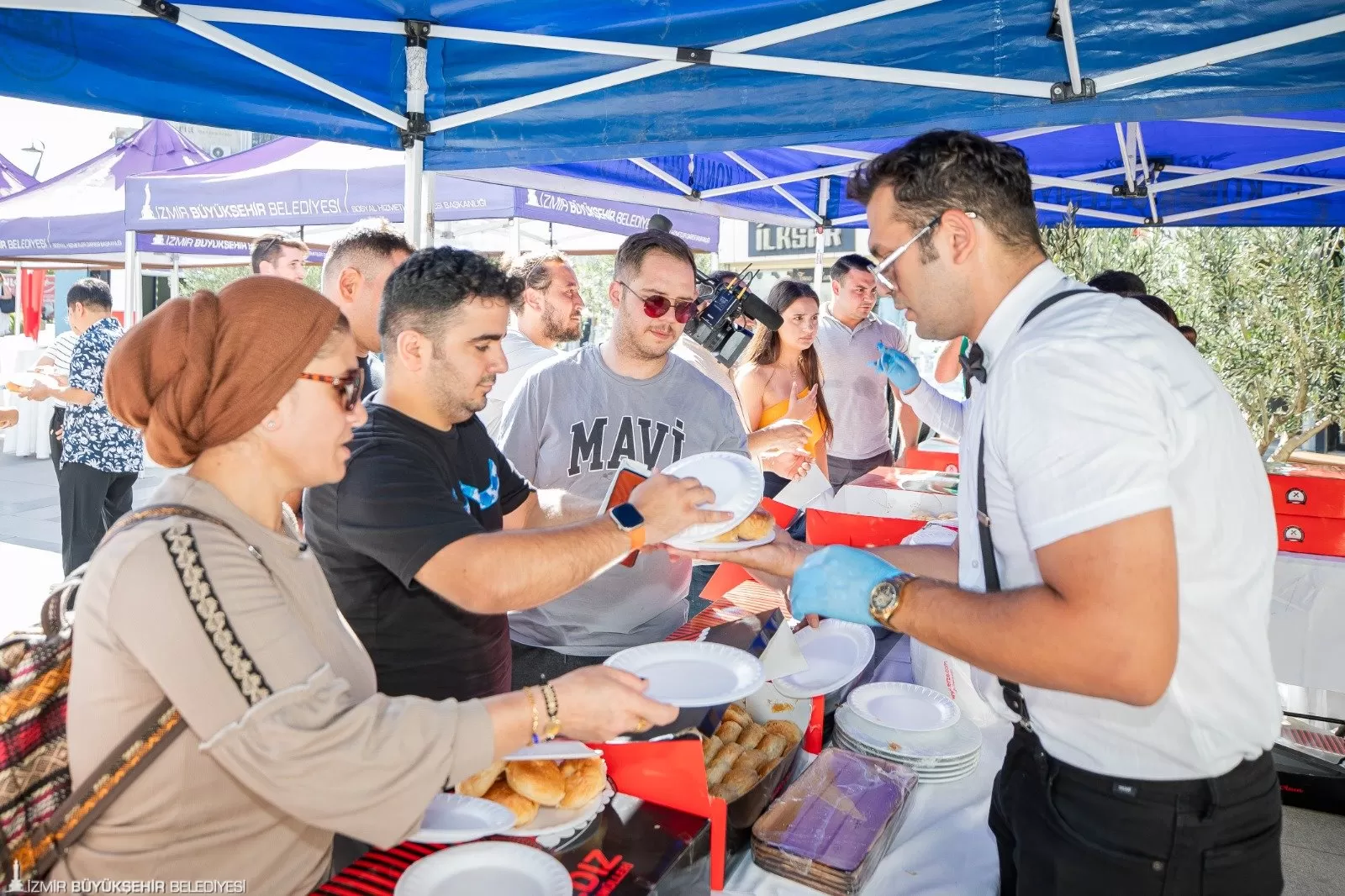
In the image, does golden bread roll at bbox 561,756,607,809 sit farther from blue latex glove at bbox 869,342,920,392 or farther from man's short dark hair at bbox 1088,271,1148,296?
man's short dark hair at bbox 1088,271,1148,296

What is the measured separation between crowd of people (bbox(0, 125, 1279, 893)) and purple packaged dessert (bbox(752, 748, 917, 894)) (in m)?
0.24

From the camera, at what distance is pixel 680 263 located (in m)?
3.29

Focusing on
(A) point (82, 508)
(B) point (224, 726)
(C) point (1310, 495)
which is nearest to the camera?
(B) point (224, 726)

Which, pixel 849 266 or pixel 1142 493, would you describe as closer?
pixel 1142 493

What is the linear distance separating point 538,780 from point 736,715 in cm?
64

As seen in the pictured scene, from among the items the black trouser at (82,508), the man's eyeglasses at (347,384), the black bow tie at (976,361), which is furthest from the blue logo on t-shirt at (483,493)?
the black trouser at (82,508)

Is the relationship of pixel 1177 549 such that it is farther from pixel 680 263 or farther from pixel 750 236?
pixel 750 236

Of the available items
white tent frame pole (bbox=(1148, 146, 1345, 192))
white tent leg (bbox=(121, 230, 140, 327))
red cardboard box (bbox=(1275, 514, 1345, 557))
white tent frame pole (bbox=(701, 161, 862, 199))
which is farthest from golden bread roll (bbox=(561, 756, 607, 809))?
white tent leg (bbox=(121, 230, 140, 327))

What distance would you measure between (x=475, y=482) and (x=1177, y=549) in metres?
1.69

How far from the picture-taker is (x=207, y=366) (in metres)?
1.39

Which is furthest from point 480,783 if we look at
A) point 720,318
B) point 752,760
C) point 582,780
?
point 720,318

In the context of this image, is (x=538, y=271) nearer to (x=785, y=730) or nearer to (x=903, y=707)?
(x=903, y=707)

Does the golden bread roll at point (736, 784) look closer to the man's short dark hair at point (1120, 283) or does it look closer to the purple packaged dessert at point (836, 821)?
the purple packaged dessert at point (836, 821)

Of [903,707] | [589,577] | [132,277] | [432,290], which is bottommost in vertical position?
[903,707]
